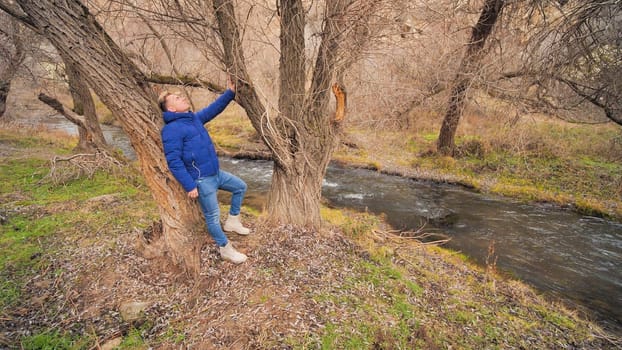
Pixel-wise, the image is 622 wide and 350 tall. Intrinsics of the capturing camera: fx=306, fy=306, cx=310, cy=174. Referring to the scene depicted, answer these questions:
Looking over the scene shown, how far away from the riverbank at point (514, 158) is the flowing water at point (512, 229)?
69 centimetres

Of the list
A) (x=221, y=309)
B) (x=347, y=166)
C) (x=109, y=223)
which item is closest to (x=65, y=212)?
(x=109, y=223)

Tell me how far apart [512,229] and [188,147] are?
8650 mm

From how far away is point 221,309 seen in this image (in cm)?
358

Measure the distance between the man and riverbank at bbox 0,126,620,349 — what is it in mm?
536

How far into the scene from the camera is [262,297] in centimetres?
376

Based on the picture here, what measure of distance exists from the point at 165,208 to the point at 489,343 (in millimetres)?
4401

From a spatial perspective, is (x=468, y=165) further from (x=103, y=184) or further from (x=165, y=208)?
(x=103, y=184)

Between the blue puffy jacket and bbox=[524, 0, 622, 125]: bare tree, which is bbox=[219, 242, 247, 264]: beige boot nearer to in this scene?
the blue puffy jacket

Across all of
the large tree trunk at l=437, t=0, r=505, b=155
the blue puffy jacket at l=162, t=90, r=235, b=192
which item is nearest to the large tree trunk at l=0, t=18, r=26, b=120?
the blue puffy jacket at l=162, t=90, r=235, b=192

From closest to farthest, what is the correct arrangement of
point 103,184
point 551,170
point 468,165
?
point 103,184, point 551,170, point 468,165

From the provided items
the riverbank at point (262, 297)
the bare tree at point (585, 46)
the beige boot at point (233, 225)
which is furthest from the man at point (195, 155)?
the bare tree at point (585, 46)

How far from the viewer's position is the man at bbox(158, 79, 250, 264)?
353 cm

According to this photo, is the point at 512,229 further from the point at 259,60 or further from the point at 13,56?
the point at 13,56

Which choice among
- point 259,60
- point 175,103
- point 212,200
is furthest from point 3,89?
point 212,200
